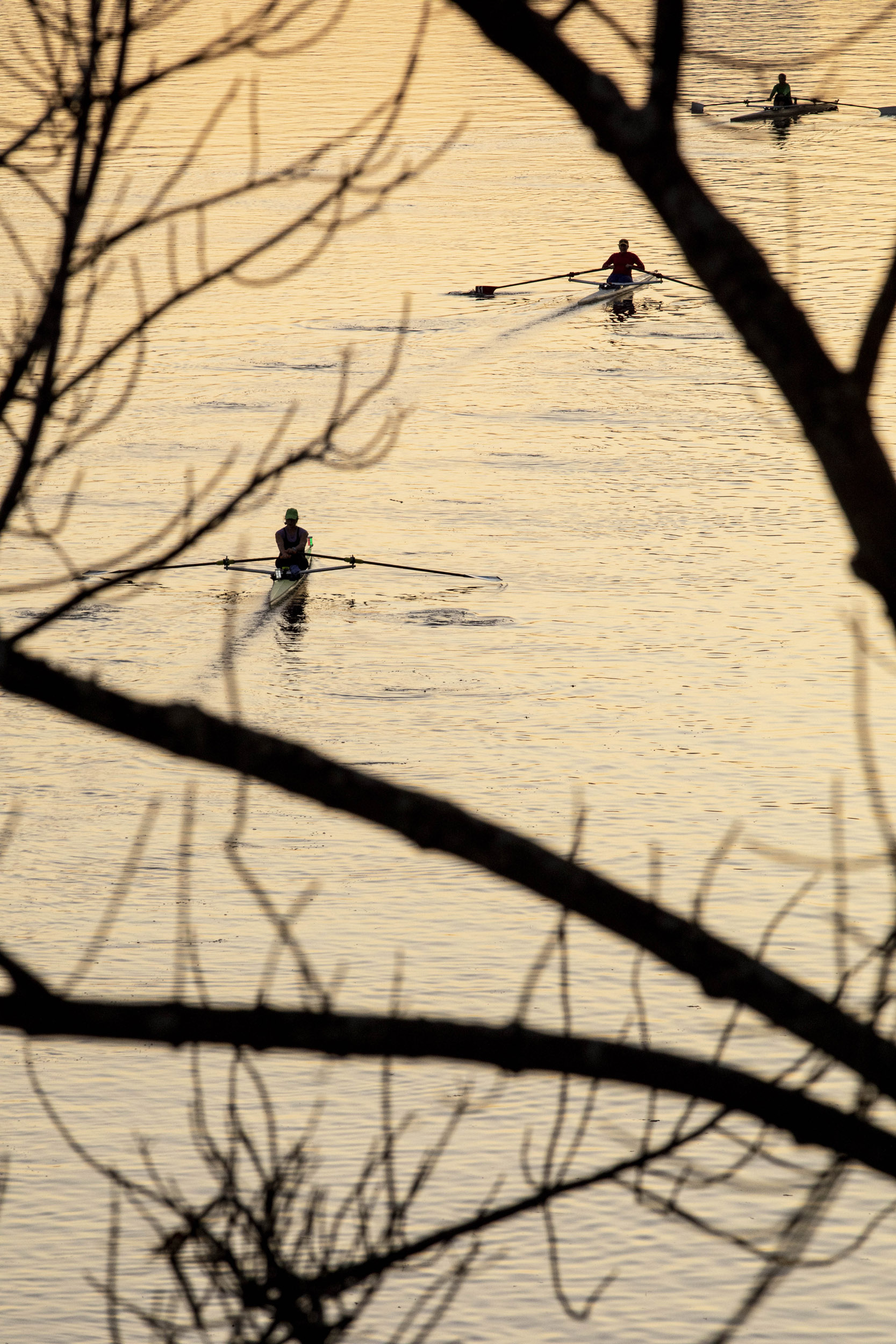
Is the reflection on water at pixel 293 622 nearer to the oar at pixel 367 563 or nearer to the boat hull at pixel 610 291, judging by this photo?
the oar at pixel 367 563

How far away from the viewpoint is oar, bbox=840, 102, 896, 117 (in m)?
77.3

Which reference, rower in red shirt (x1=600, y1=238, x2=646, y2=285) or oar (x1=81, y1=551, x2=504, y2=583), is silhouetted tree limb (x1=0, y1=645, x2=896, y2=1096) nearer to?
oar (x1=81, y1=551, x2=504, y2=583)

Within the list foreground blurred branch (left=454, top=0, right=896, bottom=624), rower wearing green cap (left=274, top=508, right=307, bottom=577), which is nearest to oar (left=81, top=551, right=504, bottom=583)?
rower wearing green cap (left=274, top=508, right=307, bottom=577)

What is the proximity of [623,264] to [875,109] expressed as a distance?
35.0 m

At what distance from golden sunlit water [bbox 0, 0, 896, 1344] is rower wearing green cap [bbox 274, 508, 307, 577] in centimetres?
100

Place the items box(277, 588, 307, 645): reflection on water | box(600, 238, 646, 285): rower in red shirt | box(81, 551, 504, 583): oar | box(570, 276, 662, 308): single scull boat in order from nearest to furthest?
box(81, 551, 504, 583): oar, box(277, 588, 307, 645): reflection on water, box(600, 238, 646, 285): rower in red shirt, box(570, 276, 662, 308): single scull boat

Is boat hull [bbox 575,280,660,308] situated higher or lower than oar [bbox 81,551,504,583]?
higher

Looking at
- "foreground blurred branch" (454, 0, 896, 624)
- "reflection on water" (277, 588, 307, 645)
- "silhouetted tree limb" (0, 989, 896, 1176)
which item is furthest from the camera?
"reflection on water" (277, 588, 307, 645)

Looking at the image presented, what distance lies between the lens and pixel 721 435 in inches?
1706

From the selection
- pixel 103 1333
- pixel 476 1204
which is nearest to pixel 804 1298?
pixel 476 1204

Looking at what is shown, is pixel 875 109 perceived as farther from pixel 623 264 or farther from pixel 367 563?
pixel 367 563

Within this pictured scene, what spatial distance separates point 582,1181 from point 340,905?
19.7 meters

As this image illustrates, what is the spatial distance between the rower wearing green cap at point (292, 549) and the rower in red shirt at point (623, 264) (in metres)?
21.7

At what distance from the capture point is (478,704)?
2925 cm
